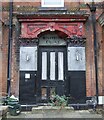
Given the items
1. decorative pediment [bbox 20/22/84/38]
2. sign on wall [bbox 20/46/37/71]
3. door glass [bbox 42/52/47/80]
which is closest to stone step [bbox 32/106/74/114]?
door glass [bbox 42/52/47/80]

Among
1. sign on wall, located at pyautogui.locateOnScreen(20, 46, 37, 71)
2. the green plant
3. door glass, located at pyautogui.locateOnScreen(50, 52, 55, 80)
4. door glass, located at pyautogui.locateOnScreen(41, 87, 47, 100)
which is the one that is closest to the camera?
the green plant

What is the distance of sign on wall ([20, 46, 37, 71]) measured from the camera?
37.1 ft

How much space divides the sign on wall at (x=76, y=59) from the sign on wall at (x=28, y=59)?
140 cm

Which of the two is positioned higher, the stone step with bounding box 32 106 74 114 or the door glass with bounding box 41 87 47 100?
the door glass with bounding box 41 87 47 100

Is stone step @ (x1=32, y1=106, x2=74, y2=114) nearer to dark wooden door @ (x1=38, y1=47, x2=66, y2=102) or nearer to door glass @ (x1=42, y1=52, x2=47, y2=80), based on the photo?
dark wooden door @ (x1=38, y1=47, x2=66, y2=102)

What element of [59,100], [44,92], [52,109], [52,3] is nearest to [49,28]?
[52,3]

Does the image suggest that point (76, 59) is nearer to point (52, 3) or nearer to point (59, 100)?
point (59, 100)

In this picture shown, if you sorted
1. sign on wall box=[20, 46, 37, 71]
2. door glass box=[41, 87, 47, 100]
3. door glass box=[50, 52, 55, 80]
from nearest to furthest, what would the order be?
sign on wall box=[20, 46, 37, 71], door glass box=[41, 87, 47, 100], door glass box=[50, 52, 55, 80]

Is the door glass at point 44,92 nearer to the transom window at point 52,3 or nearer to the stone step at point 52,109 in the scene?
the stone step at point 52,109

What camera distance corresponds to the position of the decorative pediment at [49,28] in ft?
37.5

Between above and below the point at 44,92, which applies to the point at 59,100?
below

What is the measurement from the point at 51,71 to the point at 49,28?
69.9 inches

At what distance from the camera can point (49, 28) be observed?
1144cm

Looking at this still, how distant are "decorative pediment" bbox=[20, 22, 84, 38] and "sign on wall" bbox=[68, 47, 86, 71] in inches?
22.8
